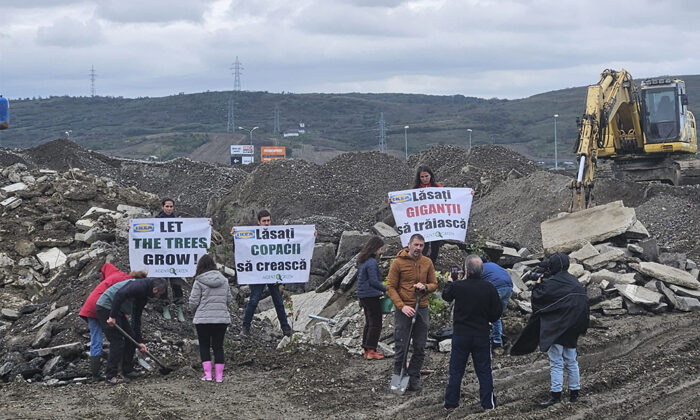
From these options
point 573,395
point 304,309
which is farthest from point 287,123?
point 573,395

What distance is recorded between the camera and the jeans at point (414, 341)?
11.5 meters

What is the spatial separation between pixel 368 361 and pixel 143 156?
9455 cm

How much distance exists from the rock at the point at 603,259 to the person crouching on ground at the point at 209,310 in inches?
307

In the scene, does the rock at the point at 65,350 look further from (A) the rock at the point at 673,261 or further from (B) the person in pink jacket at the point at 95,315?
(A) the rock at the point at 673,261

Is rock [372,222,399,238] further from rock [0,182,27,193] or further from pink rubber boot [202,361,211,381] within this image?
rock [0,182,27,193]

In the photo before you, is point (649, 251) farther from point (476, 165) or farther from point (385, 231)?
point (476, 165)

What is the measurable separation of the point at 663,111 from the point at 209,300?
2286 centimetres

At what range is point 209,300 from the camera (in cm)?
1202

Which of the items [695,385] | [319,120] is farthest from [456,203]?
[319,120]

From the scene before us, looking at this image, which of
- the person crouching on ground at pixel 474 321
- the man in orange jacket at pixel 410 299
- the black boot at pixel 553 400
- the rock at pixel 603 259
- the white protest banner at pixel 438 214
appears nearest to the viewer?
the person crouching on ground at pixel 474 321

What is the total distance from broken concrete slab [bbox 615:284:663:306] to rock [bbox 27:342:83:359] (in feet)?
28.5

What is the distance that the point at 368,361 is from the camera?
13281 mm

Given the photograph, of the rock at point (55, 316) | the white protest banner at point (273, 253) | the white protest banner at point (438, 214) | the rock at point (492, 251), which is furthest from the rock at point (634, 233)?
the rock at point (55, 316)

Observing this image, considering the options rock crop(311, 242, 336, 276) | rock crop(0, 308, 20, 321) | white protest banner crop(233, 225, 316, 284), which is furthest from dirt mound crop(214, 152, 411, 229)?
rock crop(0, 308, 20, 321)
